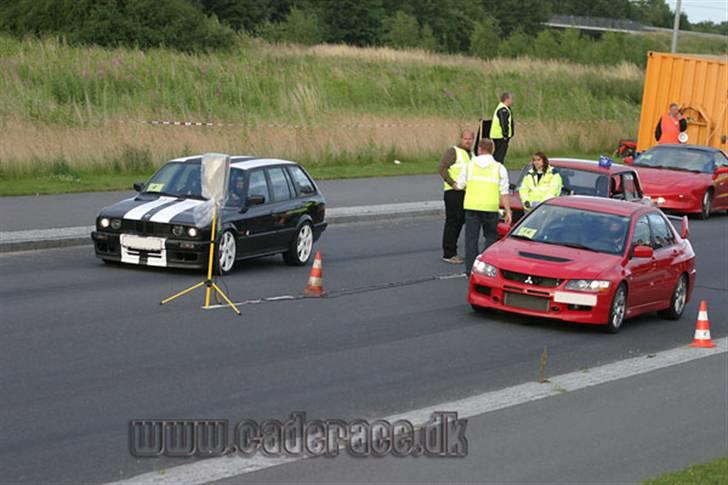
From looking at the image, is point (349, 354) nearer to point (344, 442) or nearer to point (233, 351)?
point (233, 351)

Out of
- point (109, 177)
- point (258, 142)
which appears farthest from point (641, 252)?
point (258, 142)

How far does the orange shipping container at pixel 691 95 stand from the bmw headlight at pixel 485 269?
73.4 ft

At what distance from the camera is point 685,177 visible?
2970cm

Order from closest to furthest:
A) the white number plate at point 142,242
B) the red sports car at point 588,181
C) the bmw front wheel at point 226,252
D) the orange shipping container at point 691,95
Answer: the white number plate at point 142,242, the bmw front wheel at point 226,252, the red sports car at point 588,181, the orange shipping container at point 691,95

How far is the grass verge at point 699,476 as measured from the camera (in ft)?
27.8

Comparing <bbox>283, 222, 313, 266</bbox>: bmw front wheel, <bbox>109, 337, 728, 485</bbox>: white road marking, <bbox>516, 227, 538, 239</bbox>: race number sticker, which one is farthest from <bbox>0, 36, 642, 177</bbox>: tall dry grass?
<bbox>109, 337, 728, 485</bbox>: white road marking

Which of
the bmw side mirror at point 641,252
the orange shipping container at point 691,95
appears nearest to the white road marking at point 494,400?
the bmw side mirror at point 641,252

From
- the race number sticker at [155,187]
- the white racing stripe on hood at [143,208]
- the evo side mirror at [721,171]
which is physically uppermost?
the race number sticker at [155,187]

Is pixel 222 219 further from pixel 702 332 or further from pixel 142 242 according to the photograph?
pixel 702 332

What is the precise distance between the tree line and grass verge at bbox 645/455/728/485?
4764 cm

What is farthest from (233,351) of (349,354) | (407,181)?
(407,181)

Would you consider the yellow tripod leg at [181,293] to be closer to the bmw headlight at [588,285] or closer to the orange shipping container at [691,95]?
the bmw headlight at [588,285]

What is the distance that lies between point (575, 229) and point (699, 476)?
7.91 metres

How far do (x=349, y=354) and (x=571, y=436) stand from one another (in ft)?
11.3
